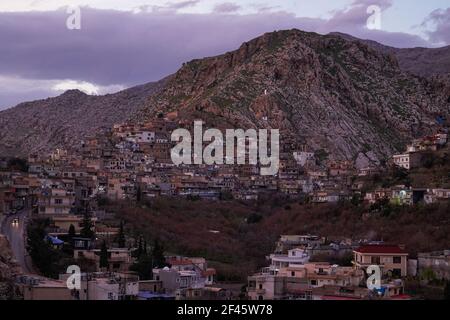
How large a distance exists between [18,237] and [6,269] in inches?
171

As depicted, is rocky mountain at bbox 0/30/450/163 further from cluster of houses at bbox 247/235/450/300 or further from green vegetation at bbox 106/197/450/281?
cluster of houses at bbox 247/235/450/300

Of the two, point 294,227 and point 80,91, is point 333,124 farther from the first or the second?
point 80,91

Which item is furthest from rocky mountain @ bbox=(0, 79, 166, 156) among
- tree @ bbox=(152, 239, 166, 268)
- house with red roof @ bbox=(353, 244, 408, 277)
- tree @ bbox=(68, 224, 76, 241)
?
house with red roof @ bbox=(353, 244, 408, 277)

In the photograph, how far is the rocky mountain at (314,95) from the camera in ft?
188

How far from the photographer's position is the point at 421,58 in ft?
394

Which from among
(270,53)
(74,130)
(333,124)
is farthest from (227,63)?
(74,130)

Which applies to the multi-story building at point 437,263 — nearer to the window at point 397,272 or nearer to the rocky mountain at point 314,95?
the window at point 397,272

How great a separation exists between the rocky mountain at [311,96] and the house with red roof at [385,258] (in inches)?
1221

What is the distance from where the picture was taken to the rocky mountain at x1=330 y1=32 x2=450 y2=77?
110269mm

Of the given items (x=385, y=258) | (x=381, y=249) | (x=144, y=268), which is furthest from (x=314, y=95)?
(x=144, y=268)

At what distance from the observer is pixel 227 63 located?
69.8 meters

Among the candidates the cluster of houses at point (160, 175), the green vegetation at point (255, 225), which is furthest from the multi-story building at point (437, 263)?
the cluster of houses at point (160, 175)

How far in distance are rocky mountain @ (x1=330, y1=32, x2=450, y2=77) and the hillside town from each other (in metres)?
58.7
